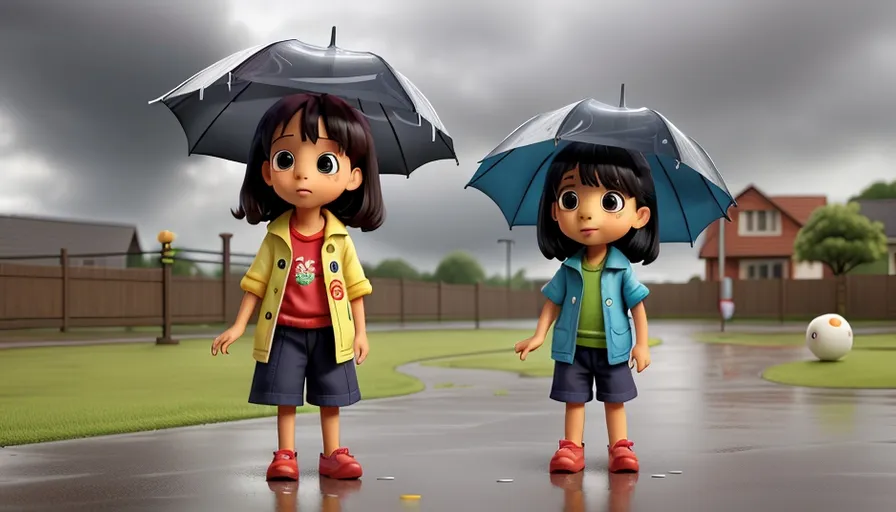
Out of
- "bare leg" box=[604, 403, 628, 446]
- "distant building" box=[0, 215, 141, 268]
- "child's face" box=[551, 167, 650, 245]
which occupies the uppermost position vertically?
"distant building" box=[0, 215, 141, 268]

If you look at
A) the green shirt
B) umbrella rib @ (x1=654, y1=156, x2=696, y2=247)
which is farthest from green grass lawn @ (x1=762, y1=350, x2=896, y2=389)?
the green shirt

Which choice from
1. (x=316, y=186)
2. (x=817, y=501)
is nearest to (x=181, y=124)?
(x=316, y=186)

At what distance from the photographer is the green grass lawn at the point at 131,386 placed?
728 centimetres

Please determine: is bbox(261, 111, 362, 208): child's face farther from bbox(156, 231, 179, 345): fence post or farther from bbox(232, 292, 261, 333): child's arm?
bbox(156, 231, 179, 345): fence post

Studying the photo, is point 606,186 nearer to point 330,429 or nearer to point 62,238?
point 330,429

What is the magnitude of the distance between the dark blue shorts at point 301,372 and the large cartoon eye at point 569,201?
59.6 inches

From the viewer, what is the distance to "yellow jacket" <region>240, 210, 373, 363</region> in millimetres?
4926

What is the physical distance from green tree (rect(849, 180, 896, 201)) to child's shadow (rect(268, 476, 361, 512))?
6388cm

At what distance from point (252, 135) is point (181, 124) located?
1.43 feet

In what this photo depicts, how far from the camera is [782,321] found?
123 ft

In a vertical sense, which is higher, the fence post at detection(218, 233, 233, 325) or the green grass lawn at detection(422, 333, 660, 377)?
the fence post at detection(218, 233, 233, 325)

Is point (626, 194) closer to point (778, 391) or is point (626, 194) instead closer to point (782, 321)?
point (778, 391)

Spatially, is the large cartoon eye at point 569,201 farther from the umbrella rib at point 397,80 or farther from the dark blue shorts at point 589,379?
the umbrella rib at point 397,80

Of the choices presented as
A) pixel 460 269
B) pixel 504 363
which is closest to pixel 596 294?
pixel 504 363
